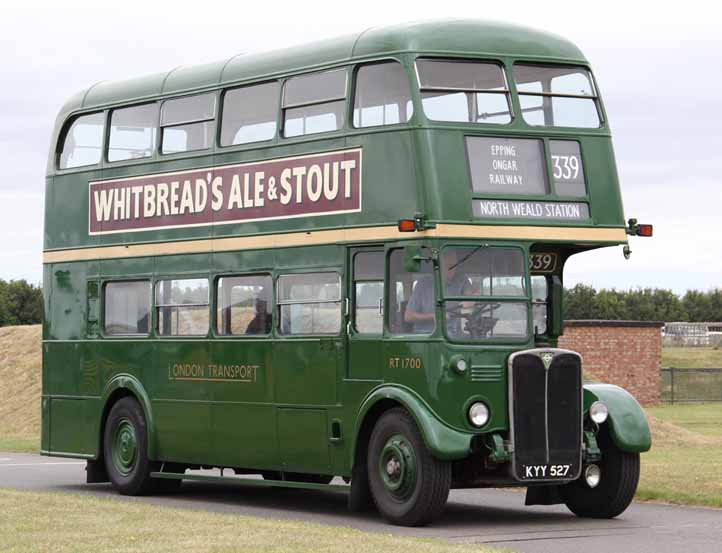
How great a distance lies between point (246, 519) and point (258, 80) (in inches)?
208

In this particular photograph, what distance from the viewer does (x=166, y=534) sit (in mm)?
14570

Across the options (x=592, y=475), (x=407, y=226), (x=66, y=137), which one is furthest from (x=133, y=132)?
(x=592, y=475)

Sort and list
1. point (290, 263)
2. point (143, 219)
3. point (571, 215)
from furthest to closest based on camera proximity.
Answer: point (143, 219) → point (290, 263) → point (571, 215)

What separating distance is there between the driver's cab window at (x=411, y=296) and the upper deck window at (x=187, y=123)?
3.73 meters

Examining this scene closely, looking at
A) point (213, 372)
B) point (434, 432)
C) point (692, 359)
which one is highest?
point (692, 359)

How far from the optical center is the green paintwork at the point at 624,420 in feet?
55.5

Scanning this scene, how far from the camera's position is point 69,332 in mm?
22016

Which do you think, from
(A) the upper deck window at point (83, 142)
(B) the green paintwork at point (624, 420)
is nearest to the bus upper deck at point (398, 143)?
(B) the green paintwork at point (624, 420)

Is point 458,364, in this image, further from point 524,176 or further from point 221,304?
point 221,304

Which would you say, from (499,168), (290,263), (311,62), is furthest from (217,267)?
(499,168)

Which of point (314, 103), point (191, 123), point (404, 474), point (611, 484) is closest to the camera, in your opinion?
point (404, 474)

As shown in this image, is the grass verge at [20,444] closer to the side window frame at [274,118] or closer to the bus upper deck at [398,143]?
the bus upper deck at [398,143]

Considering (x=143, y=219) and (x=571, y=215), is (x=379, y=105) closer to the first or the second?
(x=571, y=215)

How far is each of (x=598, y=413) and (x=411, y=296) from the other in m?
2.15
